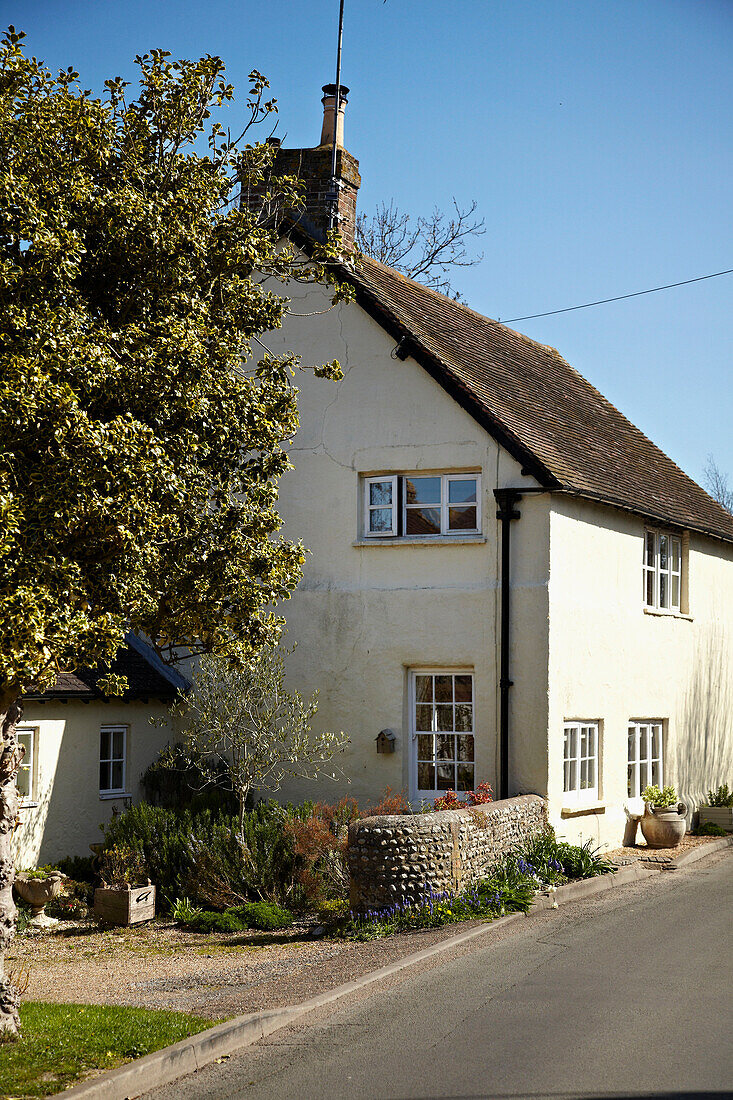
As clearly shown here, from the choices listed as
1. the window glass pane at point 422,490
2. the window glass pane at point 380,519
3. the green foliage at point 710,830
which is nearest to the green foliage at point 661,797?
the green foliage at point 710,830

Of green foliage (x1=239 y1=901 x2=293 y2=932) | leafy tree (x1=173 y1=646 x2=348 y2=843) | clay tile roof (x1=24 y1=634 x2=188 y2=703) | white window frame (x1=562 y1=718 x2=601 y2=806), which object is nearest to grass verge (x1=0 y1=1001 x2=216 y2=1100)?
green foliage (x1=239 y1=901 x2=293 y2=932)

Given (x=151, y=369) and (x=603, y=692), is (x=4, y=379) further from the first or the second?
→ (x=603, y=692)

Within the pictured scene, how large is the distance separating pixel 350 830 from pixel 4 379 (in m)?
7.17

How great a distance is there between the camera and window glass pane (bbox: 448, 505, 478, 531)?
674 inches

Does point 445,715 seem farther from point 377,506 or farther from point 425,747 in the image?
point 377,506

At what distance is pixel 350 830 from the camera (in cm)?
1288

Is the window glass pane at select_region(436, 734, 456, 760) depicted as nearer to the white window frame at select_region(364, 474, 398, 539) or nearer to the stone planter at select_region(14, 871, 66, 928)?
the white window frame at select_region(364, 474, 398, 539)

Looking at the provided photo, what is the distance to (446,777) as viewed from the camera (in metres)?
16.9

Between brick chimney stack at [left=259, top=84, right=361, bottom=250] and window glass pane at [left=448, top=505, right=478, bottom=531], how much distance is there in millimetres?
4932

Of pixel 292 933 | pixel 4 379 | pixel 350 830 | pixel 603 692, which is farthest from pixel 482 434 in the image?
pixel 4 379

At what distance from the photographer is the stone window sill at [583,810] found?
16.6m

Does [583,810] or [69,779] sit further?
[583,810]

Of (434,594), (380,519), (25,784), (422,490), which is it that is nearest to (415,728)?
(434,594)

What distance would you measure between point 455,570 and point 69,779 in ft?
20.9
